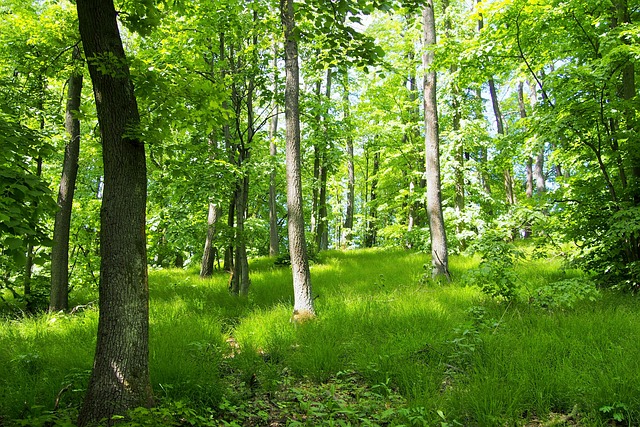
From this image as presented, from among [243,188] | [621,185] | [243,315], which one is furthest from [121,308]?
[621,185]

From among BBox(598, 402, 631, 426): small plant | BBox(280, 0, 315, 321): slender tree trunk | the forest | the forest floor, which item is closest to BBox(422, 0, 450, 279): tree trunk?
the forest

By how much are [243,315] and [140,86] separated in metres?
4.13

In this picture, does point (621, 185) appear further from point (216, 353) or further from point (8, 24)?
point (8, 24)

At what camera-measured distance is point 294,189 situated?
6.00 metres

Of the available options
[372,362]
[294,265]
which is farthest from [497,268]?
[294,265]

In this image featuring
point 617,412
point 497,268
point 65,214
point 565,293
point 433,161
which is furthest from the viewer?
point 433,161

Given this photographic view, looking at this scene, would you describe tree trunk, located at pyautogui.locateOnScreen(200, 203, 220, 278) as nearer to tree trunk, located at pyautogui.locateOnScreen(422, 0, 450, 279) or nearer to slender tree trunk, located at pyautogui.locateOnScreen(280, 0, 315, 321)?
slender tree trunk, located at pyautogui.locateOnScreen(280, 0, 315, 321)

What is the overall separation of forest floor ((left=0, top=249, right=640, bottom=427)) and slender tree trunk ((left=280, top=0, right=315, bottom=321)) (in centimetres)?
43

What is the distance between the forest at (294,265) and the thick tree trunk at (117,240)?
0.05ft

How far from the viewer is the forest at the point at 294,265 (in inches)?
117

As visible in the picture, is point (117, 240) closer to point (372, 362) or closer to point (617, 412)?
point (372, 362)

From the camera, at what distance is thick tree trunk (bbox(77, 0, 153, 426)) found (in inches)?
113

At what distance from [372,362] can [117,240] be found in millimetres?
2815

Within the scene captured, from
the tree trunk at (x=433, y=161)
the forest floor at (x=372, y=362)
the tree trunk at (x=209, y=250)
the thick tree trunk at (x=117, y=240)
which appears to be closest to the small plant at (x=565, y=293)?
the forest floor at (x=372, y=362)
